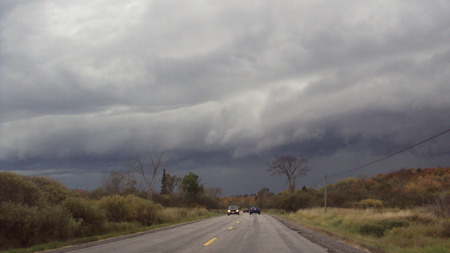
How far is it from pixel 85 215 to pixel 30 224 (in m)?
5.43

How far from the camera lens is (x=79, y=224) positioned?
20.4 meters

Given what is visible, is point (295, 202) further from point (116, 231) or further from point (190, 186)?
point (116, 231)

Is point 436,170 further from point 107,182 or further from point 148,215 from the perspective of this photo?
point 148,215

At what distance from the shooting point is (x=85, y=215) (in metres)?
22.3

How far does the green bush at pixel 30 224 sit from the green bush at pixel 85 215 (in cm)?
208

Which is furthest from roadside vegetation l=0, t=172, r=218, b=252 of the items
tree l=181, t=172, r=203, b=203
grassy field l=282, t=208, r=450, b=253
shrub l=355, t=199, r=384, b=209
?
tree l=181, t=172, r=203, b=203

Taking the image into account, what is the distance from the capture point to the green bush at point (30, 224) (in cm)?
1612

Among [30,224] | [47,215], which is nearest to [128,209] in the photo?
[47,215]

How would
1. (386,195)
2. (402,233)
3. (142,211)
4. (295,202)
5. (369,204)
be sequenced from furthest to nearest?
(295,202) < (386,195) < (369,204) < (142,211) < (402,233)

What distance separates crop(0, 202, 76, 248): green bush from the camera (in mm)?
16125

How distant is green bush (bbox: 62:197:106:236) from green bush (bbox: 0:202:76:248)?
2075 millimetres

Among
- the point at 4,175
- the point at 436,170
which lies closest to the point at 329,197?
the point at 436,170

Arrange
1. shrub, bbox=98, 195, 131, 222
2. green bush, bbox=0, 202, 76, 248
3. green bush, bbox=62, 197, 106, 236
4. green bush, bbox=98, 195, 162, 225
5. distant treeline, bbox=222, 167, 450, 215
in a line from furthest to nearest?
distant treeline, bbox=222, 167, 450, 215, green bush, bbox=98, 195, 162, 225, shrub, bbox=98, 195, 131, 222, green bush, bbox=62, 197, 106, 236, green bush, bbox=0, 202, 76, 248

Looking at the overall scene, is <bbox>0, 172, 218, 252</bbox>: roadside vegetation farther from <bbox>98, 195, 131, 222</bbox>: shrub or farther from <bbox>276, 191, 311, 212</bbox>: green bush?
<bbox>276, 191, 311, 212</bbox>: green bush
